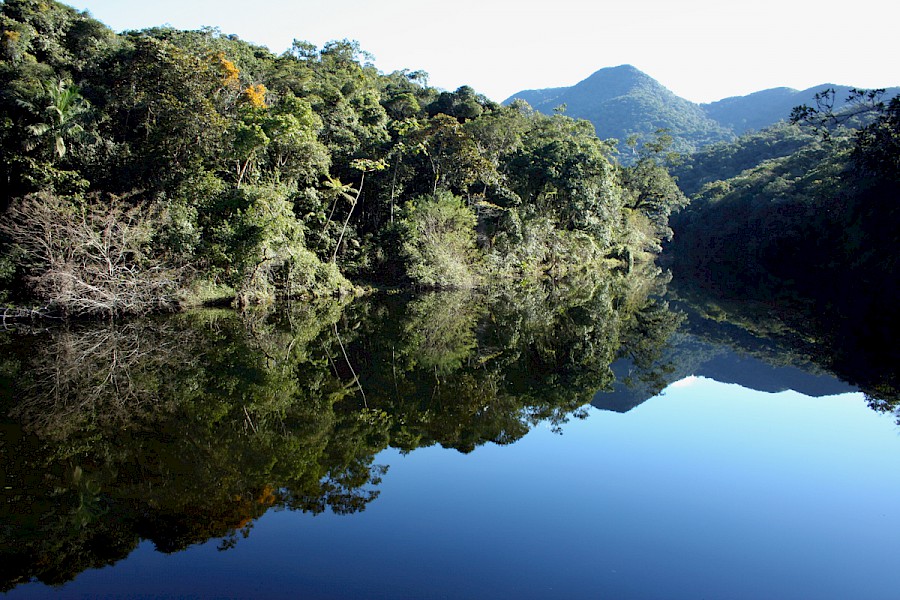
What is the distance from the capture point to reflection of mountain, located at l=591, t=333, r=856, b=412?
11.1 m

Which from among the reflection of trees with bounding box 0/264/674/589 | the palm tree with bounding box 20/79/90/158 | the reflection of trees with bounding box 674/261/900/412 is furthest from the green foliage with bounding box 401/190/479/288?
the palm tree with bounding box 20/79/90/158

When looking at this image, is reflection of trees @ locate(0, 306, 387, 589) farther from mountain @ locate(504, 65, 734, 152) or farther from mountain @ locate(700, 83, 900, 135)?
mountain @ locate(700, 83, 900, 135)

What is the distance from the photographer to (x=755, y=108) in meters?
149

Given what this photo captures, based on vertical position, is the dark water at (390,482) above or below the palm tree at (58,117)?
below

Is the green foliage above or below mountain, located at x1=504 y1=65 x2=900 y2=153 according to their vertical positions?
below

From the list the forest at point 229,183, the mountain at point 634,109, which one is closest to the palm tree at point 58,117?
the forest at point 229,183

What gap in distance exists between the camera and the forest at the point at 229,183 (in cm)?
1842

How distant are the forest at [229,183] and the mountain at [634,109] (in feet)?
339

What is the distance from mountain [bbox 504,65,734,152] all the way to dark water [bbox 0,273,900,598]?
124m

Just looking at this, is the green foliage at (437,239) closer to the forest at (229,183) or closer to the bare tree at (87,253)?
the forest at (229,183)

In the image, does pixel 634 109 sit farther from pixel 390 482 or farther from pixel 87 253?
pixel 390 482

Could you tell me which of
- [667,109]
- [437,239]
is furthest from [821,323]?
[667,109]

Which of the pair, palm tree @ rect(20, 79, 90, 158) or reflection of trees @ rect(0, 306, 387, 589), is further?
palm tree @ rect(20, 79, 90, 158)

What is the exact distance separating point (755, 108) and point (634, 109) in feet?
110
